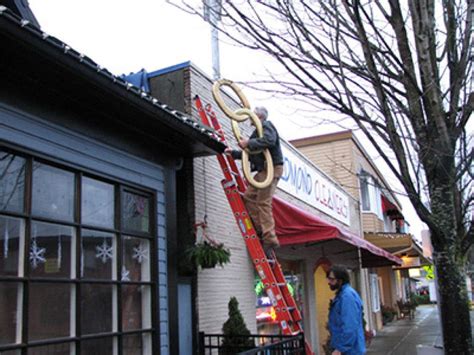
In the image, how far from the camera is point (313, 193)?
1298 cm

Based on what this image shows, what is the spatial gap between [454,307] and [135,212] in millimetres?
3504

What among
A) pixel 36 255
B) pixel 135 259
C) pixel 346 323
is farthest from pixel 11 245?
pixel 346 323

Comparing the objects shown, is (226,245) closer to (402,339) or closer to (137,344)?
(137,344)

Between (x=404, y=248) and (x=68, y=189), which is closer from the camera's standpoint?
(x=68, y=189)

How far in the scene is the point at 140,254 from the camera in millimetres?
5613

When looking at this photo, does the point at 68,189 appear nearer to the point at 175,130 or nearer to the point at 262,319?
the point at 175,130

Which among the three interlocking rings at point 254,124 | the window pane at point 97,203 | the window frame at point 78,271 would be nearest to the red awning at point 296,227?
the three interlocking rings at point 254,124

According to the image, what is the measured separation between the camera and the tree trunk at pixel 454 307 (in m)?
5.65

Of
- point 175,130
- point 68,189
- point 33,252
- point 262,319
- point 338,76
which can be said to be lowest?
point 262,319

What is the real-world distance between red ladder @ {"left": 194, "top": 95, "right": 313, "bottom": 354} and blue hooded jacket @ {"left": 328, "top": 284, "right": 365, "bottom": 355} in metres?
0.48

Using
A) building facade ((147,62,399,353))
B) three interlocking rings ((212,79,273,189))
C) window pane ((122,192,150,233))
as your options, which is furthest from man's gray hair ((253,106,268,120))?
window pane ((122,192,150,233))

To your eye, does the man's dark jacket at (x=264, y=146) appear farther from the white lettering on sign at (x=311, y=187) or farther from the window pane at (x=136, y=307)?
the white lettering on sign at (x=311, y=187)

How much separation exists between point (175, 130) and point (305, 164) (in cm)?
724

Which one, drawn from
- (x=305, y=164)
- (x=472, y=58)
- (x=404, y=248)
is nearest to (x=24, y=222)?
(x=472, y=58)
